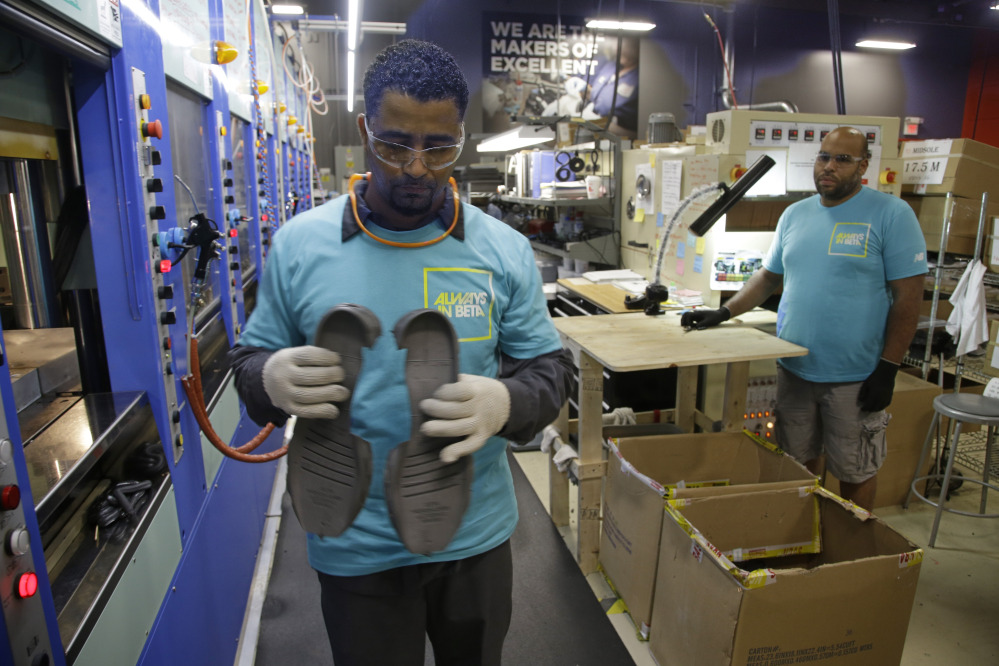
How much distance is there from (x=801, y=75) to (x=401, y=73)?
971cm

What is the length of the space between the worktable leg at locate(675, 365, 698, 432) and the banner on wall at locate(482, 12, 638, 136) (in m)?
5.99

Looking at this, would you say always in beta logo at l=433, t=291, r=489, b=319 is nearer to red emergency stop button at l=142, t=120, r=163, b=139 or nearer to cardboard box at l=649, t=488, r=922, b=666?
red emergency stop button at l=142, t=120, r=163, b=139

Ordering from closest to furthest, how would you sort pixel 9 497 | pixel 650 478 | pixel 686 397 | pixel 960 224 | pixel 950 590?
pixel 9 497 < pixel 650 478 < pixel 950 590 < pixel 686 397 < pixel 960 224

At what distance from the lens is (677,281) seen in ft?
11.8

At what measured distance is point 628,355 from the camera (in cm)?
214

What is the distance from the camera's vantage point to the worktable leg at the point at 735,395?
2.52m


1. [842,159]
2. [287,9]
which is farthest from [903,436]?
[287,9]

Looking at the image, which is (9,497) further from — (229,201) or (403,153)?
(229,201)

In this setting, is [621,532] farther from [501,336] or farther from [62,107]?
[62,107]

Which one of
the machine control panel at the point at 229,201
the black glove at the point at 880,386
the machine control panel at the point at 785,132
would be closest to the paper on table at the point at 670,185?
the machine control panel at the point at 785,132

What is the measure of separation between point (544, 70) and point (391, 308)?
8.13 meters

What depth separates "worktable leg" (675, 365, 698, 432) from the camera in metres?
2.97

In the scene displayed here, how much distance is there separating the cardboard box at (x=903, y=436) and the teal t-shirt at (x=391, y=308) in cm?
241

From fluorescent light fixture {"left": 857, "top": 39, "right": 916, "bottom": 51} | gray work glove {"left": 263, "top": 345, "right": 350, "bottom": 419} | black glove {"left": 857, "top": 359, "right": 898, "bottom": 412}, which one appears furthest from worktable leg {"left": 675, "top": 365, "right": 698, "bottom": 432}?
fluorescent light fixture {"left": 857, "top": 39, "right": 916, "bottom": 51}
